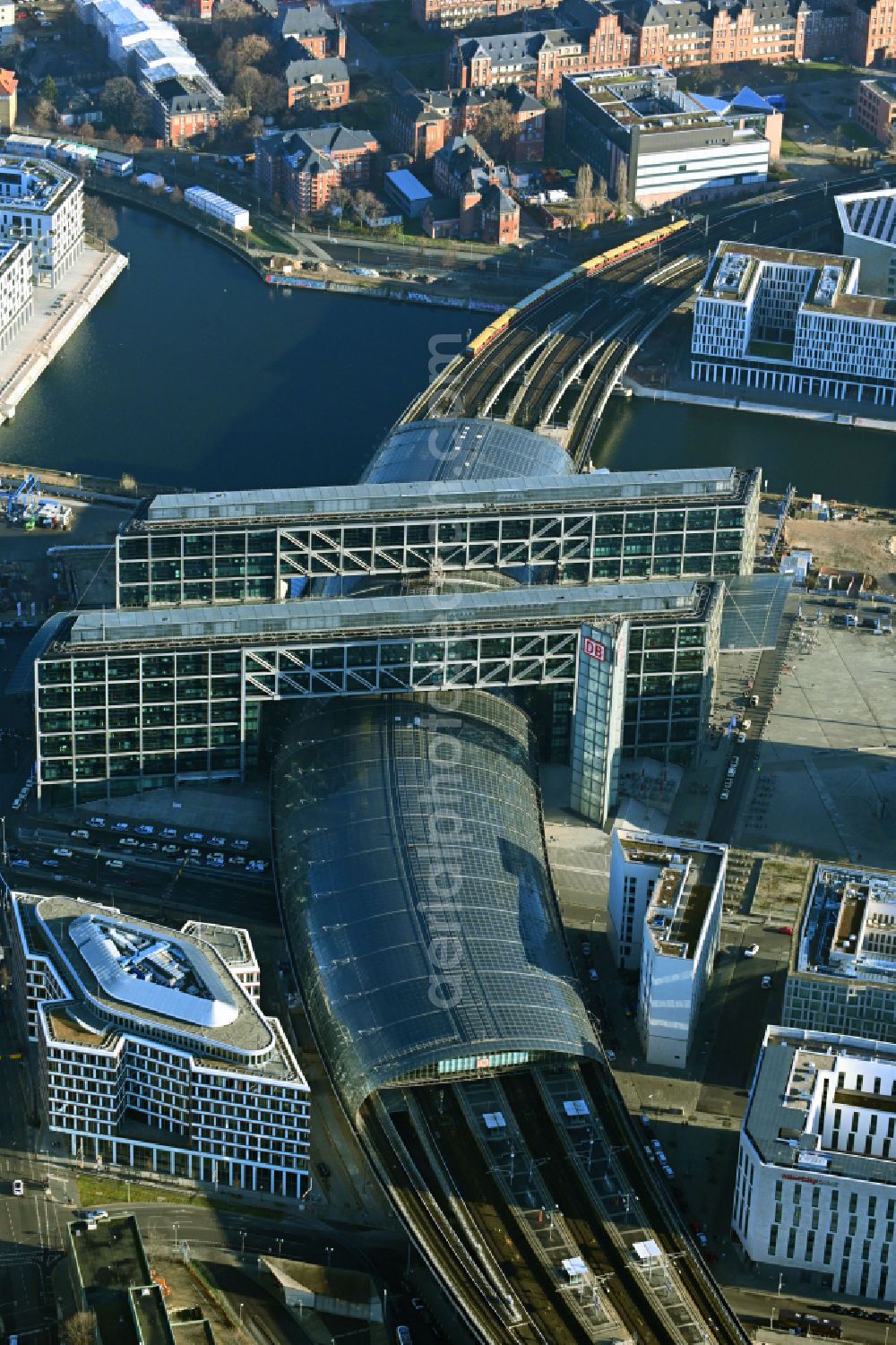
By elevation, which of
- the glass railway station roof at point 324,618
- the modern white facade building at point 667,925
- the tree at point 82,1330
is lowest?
the tree at point 82,1330

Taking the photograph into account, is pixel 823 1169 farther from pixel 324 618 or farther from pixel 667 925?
pixel 324 618

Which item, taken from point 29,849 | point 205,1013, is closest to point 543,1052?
point 205,1013

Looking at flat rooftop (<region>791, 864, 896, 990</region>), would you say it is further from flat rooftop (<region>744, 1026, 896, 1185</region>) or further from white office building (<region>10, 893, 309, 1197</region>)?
white office building (<region>10, 893, 309, 1197</region>)

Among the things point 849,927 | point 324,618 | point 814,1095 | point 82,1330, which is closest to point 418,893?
point 849,927

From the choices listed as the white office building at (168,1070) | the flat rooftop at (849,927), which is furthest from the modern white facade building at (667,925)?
the white office building at (168,1070)

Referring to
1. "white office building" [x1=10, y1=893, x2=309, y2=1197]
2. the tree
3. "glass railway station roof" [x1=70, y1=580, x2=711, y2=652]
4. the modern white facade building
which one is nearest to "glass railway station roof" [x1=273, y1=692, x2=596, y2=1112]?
the modern white facade building

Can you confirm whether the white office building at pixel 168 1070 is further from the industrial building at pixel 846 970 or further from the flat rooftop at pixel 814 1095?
the industrial building at pixel 846 970
